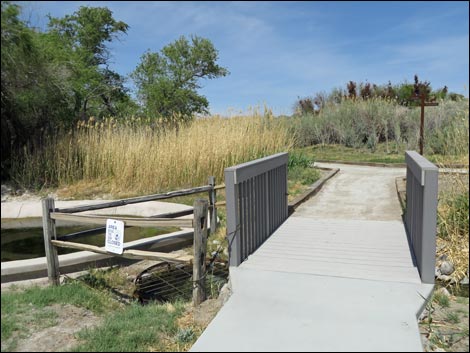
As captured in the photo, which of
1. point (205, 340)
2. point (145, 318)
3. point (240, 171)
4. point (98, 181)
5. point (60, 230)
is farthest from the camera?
point (98, 181)

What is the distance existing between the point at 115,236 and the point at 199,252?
31.6 inches

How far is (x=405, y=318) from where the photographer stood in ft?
9.49

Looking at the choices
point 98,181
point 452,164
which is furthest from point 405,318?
point 98,181

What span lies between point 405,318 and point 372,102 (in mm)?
15314

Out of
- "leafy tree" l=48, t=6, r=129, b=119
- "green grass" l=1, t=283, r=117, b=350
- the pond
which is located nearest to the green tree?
"leafy tree" l=48, t=6, r=129, b=119

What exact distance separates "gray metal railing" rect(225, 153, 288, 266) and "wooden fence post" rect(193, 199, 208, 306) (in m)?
0.26

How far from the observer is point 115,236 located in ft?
12.8

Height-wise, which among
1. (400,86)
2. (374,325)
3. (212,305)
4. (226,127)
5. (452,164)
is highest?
(400,86)

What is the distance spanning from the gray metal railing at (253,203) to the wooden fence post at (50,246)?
1.78 metres

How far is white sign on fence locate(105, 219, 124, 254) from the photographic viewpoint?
387cm

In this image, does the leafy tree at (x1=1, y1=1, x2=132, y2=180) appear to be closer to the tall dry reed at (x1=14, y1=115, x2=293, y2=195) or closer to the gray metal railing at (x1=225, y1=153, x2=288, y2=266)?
the tall dry reed at (x1=14, y1=115, x2=293, y2=195)

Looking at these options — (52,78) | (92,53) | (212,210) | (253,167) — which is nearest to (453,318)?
(253,167)

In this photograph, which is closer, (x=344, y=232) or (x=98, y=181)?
(x=344, y=232)

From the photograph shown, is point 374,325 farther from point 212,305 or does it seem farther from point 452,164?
point 452,164
